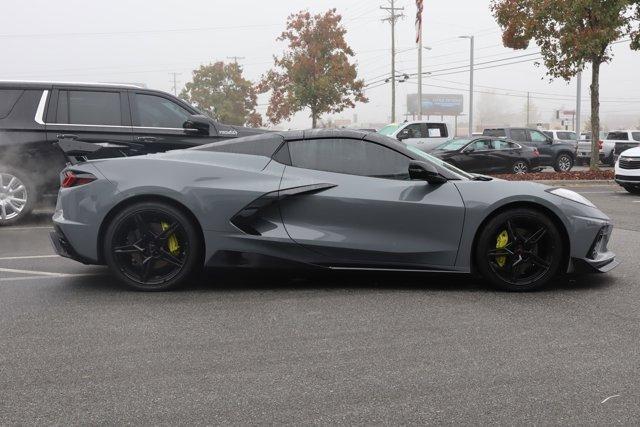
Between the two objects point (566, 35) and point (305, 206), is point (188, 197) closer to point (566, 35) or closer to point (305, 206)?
point (305, 206)

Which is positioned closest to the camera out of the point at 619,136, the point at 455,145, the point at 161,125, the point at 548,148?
the point at 161,125

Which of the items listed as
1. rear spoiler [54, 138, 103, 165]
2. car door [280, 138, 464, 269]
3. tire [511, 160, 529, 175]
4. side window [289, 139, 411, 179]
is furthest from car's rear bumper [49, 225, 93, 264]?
tire [511, 160, 529, 175]

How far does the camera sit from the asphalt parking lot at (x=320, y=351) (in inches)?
122

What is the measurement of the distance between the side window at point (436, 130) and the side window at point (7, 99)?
60.9ft

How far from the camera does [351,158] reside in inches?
217

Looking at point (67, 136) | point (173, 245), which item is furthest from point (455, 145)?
point (173, 245)

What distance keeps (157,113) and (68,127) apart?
1.17 m

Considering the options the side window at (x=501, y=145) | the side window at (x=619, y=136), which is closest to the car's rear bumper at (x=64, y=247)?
the side window at (x=501, y=145)

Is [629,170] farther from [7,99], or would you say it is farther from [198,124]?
[7,99]

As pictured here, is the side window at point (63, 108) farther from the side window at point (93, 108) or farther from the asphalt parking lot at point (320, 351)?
the asphalt parking lot at point (320, 351)

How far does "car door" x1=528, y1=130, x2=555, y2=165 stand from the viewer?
80.7 ft

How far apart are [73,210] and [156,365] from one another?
6.93ft

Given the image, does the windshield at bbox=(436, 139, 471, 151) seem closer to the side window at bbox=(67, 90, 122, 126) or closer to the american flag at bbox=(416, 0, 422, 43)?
the side window at bbox=(67, 90, 122, 126)

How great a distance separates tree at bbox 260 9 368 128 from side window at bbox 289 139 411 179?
129 ft
